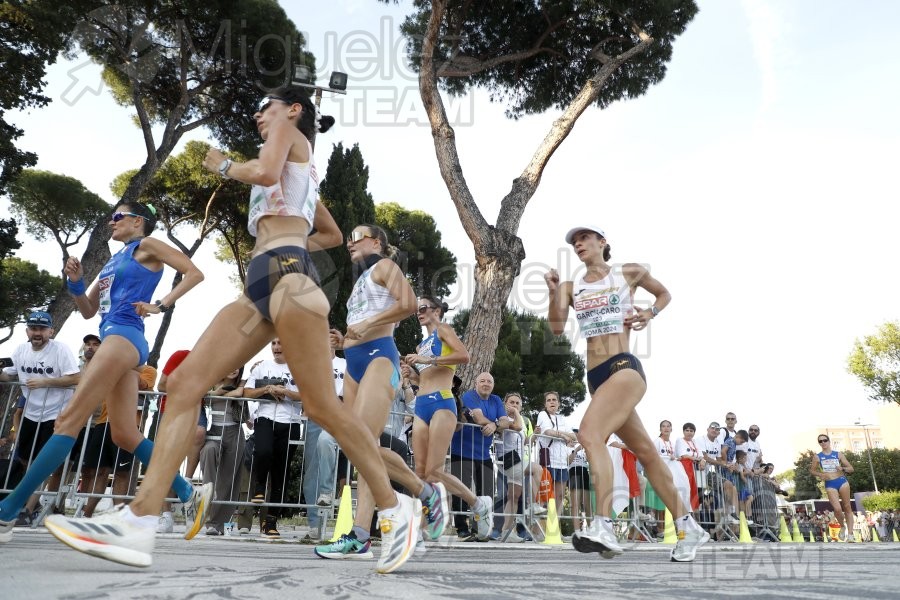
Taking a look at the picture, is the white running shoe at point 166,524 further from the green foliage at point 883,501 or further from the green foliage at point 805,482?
the green foliage at point 805,482

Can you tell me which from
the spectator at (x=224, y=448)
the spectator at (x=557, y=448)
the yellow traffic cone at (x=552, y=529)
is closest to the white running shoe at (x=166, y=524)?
the spectator at (x=224, y=448)

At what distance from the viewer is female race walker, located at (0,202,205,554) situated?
378cm

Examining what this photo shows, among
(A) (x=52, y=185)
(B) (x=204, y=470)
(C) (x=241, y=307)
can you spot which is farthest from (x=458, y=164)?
(A) (x=52, y=185)

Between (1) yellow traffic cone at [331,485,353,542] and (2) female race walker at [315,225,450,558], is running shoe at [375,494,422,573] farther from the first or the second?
(1) yellow traffic cone at [331,485,353,542]

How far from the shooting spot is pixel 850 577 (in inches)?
116

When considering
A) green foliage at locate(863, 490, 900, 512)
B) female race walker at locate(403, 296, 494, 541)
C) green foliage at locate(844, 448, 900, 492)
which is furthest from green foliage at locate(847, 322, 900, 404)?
female race walker at locate(403, 296, 494, 541)

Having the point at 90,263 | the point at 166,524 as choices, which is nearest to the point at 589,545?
the point at 166,524

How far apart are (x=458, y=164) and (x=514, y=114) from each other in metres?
4.35

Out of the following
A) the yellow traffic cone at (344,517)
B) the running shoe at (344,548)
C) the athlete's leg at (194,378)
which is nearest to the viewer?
the athlete's leg at (194,378)

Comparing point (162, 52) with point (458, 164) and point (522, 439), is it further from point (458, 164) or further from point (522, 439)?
point (522, 439)

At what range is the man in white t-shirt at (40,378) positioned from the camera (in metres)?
6.75

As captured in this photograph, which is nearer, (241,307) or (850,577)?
(241,307)

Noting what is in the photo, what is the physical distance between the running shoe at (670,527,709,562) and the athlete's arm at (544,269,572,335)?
1467 millimetres

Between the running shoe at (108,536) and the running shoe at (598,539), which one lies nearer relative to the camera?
the running shoe at (108,536)
